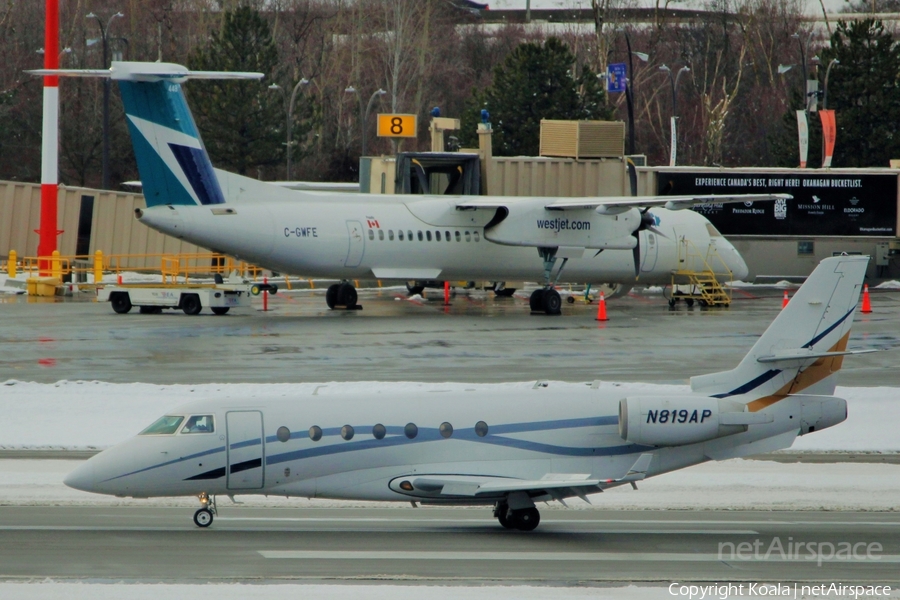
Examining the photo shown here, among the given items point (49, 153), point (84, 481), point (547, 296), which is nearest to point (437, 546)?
point (84, 481)

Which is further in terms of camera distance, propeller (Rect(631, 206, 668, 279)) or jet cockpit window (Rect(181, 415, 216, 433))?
propeller (Rect(631, 206, 668, 279))

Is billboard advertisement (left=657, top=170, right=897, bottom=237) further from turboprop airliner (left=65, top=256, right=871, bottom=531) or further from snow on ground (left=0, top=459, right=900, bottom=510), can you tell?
turboprop airliner (left=65, top=256, right=871, bottom=531)

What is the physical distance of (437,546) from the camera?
13.3 m

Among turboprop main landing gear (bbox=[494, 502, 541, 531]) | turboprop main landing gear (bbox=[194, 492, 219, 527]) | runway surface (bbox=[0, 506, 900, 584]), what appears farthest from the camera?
turboprop main landing gear (bbox=[494, 502, 541, 531])

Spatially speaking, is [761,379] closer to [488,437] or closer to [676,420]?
[676,420]

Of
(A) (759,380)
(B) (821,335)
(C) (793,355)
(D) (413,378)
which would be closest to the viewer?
(C) (793,355)

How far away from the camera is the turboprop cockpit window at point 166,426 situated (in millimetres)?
13469

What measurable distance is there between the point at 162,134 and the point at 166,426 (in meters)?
18.9

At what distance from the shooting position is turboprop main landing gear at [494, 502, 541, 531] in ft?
46.0

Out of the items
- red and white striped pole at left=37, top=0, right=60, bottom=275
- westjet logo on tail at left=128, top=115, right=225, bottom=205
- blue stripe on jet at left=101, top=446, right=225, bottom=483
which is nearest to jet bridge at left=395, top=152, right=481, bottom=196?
westjet logo on tail at left=128, top=115, right=225, bottom=205

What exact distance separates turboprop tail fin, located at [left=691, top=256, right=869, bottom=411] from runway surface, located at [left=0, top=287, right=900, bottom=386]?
910 cm

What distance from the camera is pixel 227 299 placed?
3475 centimetres

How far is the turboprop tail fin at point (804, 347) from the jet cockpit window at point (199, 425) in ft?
20.2

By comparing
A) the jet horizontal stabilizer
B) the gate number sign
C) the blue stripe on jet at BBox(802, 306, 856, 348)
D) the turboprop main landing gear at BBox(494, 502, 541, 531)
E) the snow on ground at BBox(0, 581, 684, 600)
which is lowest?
the snow on ground at BBox(0, 581, 684, 600)
